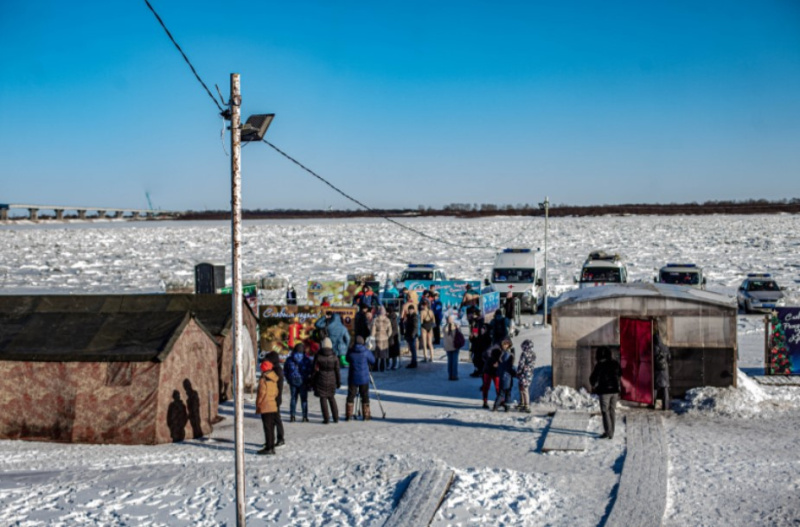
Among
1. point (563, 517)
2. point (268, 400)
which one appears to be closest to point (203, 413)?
point (268, 400)

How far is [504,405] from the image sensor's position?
1355cm

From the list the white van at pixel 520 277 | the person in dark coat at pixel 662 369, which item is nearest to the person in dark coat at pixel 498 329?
the person in dark coat at pixel 662 369

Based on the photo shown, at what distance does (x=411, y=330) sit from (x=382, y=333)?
59.7 inches

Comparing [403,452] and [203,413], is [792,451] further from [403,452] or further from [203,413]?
[203,413]

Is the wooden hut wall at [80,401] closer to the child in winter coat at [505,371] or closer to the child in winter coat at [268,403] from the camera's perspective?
the child in winter coat at [268,403]

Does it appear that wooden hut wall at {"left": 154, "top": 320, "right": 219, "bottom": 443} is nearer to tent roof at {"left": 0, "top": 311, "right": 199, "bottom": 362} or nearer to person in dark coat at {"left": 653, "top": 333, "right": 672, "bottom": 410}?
tent roof at {"left": 0, "top": 311, "right": 199, "bottom": 362}

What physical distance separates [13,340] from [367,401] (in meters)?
5.88

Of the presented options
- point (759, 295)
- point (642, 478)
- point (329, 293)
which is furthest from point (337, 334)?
point (759, 295)

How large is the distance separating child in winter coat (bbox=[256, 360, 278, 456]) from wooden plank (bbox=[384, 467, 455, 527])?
2444 mm

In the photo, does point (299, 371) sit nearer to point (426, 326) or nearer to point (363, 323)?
point (363, 323)

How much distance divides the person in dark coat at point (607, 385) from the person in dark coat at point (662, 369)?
75.1 inches

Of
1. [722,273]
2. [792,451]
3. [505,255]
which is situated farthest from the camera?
[722,273]

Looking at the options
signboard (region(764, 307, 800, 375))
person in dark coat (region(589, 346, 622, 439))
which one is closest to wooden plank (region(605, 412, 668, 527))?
person in dark coat (region(589, 346, 622, 439))

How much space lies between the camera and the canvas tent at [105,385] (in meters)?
11.6
